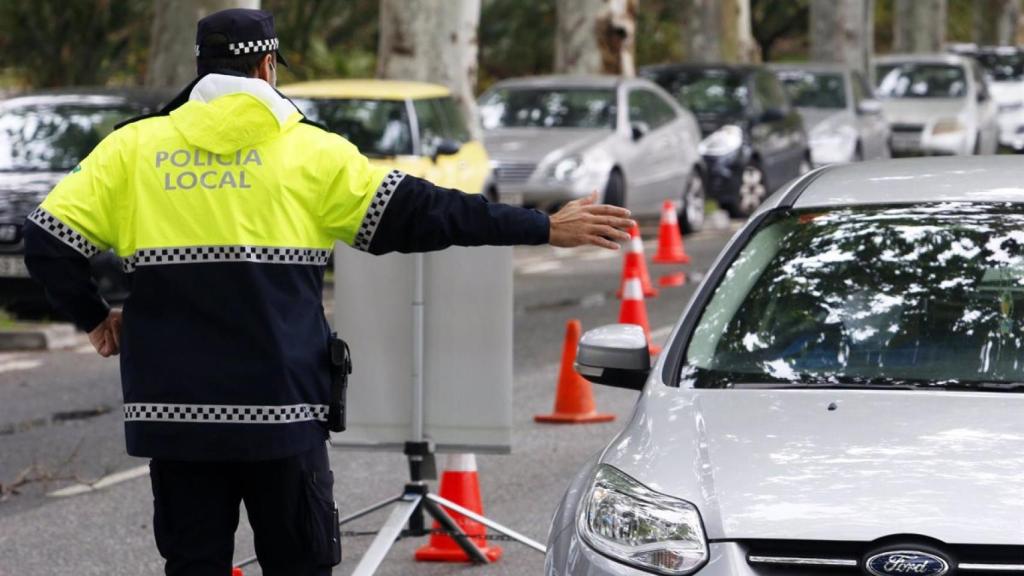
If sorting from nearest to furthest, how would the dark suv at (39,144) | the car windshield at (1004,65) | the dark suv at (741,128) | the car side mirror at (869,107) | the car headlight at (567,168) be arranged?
1. the dark suv at (39,144)
2. the car headlight at (567,168)
3. the dark suv at (741,128)
4. the car side mirror at (869,107)
5. the car windshield at (1004,65)

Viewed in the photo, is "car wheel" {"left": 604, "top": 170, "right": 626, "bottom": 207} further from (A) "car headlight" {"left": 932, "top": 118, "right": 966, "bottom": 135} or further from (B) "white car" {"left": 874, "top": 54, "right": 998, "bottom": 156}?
(A) "car headlight" {"left": 932, "top": 118, "right": 966, "bottom": 135}

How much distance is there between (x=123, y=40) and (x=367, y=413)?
2085 cm

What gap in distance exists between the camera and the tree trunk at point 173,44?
17750 mm

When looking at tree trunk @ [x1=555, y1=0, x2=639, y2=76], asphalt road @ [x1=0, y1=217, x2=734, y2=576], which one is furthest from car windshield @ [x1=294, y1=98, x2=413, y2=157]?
tree trunk @ [x1=555, y1=0, x2=639, y2=76]

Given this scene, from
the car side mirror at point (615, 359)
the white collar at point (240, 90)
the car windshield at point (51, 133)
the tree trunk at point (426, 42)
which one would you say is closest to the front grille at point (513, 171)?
the tree trunk at point (426, 42)

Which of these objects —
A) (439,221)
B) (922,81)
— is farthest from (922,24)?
(439,221)

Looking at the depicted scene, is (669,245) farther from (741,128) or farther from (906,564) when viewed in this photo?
(906,564)

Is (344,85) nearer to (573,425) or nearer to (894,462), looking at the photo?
(573,425)

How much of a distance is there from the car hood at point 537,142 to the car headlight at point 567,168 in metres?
0.11

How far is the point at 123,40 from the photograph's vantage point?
27.0 m

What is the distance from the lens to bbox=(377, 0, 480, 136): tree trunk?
21.5 meters

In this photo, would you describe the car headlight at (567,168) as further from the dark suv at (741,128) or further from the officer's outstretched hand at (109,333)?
the officer's outstretched hand at (109,333)

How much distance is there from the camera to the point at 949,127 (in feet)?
94.7

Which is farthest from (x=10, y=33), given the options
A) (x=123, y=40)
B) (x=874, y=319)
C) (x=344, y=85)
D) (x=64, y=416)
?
(x=874, y=319)
